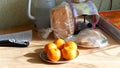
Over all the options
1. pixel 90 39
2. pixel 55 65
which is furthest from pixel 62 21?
pixel 55 65

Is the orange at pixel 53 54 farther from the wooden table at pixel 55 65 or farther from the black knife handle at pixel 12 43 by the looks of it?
the black knife handle at pixel 12 43

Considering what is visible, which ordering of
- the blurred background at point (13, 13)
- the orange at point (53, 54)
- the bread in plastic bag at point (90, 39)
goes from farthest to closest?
the blurred background at point (13, 13) < the bread in plastic bag at point (90, 39) < the orange at point (53, 54)

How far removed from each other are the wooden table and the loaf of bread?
9 centimetres

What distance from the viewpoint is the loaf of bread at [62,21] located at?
104 cm

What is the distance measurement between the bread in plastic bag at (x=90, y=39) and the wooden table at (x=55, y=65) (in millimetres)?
25

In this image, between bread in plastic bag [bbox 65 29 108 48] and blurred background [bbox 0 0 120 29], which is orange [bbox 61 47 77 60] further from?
blurred background [bbox 0 0 120 29]

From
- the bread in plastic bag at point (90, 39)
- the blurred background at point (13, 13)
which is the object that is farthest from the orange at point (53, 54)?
the blurred background at point (13, 13)

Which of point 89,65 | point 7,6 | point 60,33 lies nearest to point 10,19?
point 7,6

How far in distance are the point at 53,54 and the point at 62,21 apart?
241 mm

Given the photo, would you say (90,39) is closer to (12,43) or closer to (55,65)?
(55,65)

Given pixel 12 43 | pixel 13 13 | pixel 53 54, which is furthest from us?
pixel 13 13

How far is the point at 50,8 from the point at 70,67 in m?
0.42

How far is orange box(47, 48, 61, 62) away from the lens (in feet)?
2.77

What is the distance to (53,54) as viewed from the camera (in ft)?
2.77
